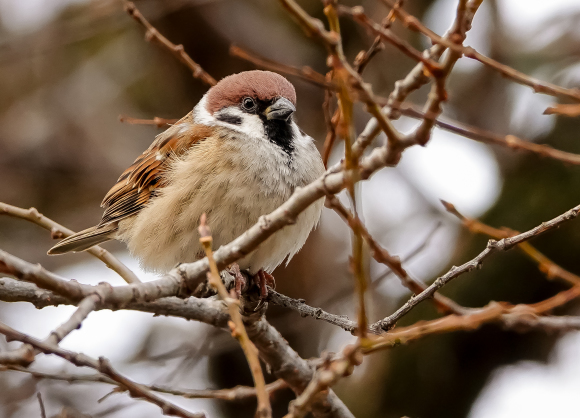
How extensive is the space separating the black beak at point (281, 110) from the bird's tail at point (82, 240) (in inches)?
54.1

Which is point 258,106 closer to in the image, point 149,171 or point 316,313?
point 149,171

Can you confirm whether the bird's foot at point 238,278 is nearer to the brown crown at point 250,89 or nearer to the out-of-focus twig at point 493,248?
the out-of-focus twig at point 493,248

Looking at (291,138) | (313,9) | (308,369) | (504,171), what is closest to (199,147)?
(291,138)

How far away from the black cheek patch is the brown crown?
80mm

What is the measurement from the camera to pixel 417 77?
2016 millimetres

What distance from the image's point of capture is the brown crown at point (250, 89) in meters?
4.11

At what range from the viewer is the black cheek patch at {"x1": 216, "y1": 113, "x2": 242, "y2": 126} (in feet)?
13.5

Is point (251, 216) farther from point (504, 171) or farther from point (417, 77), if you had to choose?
point (504, 171)

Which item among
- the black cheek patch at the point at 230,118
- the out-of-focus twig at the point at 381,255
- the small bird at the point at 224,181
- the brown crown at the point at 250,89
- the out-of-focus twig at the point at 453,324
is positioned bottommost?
the out-of-focus twig at the point at 453,324

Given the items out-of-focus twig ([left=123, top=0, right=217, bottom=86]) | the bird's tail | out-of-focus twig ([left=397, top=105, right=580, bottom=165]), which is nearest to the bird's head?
out-of-focus twig ([left=123, top=0, right=217, bottom=86])

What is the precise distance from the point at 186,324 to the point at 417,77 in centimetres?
489

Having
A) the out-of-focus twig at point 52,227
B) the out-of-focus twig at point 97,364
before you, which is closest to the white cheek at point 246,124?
the out-of-focus twig at point 52,227

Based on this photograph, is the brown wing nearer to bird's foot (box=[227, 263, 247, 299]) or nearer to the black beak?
the black beak

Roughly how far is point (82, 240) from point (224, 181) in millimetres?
1199
